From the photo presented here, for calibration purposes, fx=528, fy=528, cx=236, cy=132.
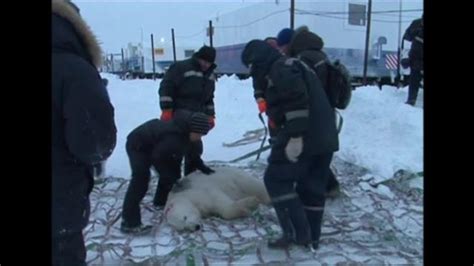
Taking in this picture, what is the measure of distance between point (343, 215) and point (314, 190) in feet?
3.27

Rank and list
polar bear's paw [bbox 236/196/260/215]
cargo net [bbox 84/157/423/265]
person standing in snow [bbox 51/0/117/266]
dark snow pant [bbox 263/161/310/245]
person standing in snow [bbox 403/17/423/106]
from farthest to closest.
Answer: person standing in snow [bbox 403/17/423/106]
polar bear's paw [bbox 236/196/260/215]
cargo net [bbox 84/157/423/265]
dark snow pant [bbox 263/161/310/245]
person standing in snow [bbox 51/0/117/266]

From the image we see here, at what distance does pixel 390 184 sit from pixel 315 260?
7.08 feet

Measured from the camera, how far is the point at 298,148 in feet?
11.1

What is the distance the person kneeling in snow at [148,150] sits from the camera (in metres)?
4.13

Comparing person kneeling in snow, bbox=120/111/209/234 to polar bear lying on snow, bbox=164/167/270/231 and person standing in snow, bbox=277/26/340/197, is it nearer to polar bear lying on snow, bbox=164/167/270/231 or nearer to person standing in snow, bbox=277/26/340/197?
polar bear lying on snow, bbox=164/167/270/231

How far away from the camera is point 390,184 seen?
5434 mm

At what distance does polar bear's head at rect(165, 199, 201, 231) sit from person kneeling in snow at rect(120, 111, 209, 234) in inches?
8.5

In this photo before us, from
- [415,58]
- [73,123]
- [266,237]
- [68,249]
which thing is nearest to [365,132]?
[415,58]

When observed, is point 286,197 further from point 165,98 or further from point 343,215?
point 165,98

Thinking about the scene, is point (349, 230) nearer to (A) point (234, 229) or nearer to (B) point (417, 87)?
(A) point (234, 229)

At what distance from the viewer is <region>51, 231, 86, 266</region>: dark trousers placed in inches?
94.0

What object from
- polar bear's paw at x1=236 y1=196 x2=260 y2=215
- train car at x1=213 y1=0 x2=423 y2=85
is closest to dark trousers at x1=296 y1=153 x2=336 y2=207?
polar bear's paw at x1=236 y1=196 x2=260 y2=215
